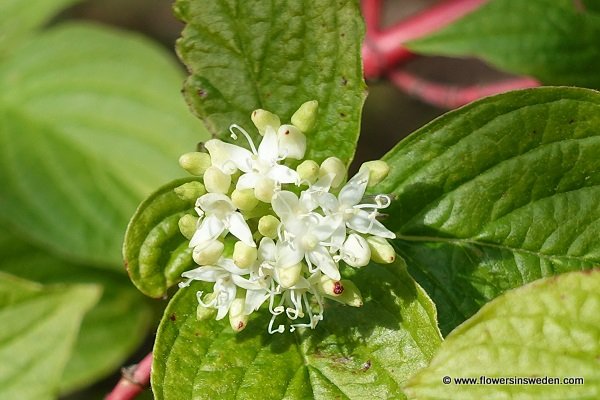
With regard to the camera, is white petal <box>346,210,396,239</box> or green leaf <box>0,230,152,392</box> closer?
white petal <box>346,210,396,239</box>

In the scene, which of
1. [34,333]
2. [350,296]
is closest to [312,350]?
[350,296]

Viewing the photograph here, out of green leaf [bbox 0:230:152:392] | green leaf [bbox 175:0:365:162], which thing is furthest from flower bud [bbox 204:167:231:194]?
green leaf [bbox 0:230:152:392]

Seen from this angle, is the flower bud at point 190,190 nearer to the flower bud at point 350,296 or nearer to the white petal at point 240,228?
the white petal at point 240,228

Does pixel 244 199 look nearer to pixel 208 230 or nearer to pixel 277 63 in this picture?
pixel 208 230

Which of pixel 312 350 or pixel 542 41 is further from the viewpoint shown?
pixel 542 41

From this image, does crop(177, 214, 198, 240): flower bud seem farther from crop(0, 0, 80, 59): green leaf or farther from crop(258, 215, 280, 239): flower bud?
crop(0, 0, 80, 59): green leaf

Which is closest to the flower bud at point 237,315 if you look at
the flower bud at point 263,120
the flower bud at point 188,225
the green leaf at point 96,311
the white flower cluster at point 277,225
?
the white flower cluster at point 277,225

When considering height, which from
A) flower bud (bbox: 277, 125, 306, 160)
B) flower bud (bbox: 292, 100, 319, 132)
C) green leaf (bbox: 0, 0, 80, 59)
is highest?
flower bud (bbox: 292, 100, 319, 132)
